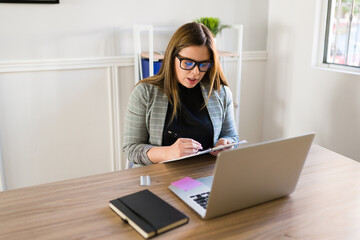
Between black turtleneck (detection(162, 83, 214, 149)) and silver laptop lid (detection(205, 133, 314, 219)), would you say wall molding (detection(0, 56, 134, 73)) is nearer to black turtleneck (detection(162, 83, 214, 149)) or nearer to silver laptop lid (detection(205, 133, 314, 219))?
black turtleneck (detection(162, 83, 214, 149))

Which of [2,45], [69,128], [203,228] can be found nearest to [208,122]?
[203,228]

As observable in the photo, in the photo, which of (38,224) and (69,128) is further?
(69,128)

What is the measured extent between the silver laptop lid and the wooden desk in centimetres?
4

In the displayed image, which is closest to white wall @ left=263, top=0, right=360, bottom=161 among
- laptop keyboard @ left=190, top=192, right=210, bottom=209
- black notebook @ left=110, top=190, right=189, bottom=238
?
laptop keyboard @ left=190, top=192, right=210, bottom=209

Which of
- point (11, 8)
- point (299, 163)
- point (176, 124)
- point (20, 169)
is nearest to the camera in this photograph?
point (299, 163)

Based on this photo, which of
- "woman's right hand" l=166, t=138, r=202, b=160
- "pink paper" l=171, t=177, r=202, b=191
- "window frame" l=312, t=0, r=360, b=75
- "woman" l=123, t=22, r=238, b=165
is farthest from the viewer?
"window frame" l=312, t=0, r=360, b=75

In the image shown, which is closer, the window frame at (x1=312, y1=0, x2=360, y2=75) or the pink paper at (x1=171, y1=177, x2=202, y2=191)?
the pink paper at (x1=171, y1=177, x2=202, y2=191)

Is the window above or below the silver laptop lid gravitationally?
above

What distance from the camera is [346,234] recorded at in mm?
994

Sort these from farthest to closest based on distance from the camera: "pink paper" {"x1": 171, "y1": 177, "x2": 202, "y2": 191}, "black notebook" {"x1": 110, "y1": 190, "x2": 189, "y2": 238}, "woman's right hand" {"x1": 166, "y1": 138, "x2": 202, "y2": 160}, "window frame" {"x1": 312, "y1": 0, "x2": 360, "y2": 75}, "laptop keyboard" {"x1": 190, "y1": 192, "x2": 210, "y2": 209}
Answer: "window frame" {"x1": 312, "y1": 0, "x2": 360, "y2": 75} < "woman's right hand" {"x1": 166, "y1": 138, "x2": 202, "y2": 160} < "pink paper" {"x1": 171, "y1": 177, "x2": 202, "y2": 191} < "laptop keyboard" {"x1": 190, "y1": 192, "x2": 210, "y2": 209} < "black notebook" {"x1": 110, "y1": 190, "x2": 189, "y2": 238}

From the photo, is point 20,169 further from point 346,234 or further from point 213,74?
point 346,234

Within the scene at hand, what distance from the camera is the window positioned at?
228 centimetres

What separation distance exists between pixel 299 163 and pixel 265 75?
1954mm

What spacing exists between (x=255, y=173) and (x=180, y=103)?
2.26ft
